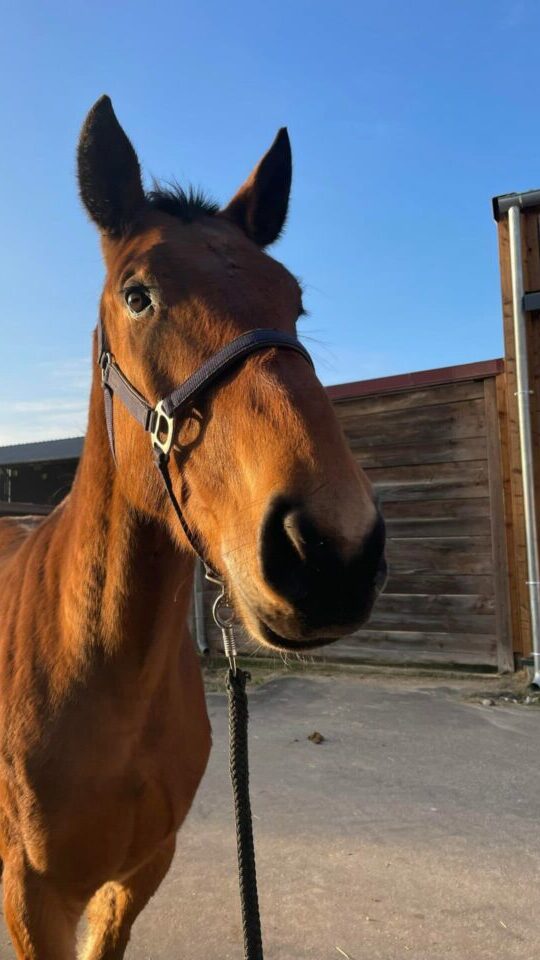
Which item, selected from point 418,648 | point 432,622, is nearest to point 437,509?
point 432,622

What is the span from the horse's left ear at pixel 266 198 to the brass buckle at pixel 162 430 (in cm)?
68

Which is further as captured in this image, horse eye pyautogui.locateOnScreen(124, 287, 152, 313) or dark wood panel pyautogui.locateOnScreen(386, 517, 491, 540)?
dark wood panel pyautogui.locateOnScreen(386, 517, 491, 540)

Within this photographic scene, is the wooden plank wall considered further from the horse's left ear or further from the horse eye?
the horse eye

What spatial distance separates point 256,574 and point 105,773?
95 cm

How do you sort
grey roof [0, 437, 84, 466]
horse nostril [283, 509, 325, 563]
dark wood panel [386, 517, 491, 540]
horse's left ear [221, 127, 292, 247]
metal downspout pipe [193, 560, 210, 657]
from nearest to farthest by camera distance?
horse nostril [283, 509, 325, 563]
horse's left ear [221, 127, 292, 247]
dark wood panel [386, 517, 491, 540]
metal downspout pipe [193, 560, 210, 657]
grey roof [0, 437, 84, 466]

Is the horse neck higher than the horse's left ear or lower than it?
lower

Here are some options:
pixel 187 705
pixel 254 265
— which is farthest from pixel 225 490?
pixel 187 705

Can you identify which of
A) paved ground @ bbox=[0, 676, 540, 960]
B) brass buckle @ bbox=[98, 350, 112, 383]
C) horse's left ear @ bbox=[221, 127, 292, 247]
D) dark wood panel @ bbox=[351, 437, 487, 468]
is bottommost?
paved ground @ bbox=[0, 676, 540, 960]

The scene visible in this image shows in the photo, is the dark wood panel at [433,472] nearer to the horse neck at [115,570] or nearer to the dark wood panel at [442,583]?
the dark wood panel at [442,583]

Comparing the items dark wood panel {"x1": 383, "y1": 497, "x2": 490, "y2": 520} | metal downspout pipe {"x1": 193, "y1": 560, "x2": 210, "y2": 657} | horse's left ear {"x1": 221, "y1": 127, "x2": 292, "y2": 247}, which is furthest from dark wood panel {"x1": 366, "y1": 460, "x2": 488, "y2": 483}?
horse's left ear {"x1": 221, "y1": 127, "x2": 292, "y2": 247}

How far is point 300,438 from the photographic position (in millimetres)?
1088

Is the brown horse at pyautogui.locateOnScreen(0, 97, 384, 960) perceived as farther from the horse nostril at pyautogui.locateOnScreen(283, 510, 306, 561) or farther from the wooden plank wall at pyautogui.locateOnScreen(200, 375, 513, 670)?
the wooden plank wall at pyautogui.locateOnScreen(200, 375, 513, 670)

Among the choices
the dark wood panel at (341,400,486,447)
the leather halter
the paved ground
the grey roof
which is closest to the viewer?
the leather halter

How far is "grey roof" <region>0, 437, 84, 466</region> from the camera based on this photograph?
9289 mm
